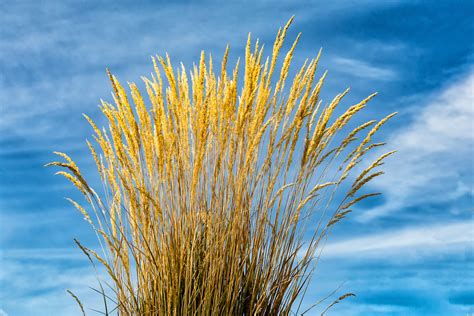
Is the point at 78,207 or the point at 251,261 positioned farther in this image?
the point at 78,207

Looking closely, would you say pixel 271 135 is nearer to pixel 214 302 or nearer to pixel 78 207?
pixel 214 302

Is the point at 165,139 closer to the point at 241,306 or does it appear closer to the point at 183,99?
the point at 183,99

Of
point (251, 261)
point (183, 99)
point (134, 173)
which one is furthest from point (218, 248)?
point (183, 99)

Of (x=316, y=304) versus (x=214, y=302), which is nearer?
(x=214, y=302)

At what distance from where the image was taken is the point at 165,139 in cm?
291

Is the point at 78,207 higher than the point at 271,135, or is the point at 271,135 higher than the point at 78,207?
the point at 271,135

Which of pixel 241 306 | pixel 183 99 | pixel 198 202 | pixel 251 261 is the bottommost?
pixel 241 306

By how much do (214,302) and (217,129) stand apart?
0.85m

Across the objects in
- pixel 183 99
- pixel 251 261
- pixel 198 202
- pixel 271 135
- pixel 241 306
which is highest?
pixel 183 99

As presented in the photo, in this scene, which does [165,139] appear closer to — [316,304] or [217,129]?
[217,129]

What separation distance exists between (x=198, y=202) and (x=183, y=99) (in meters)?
0.54

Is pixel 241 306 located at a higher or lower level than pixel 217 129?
lower

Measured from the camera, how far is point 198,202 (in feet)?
9.40

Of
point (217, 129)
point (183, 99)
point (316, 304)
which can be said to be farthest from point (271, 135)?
point (316, 304)
